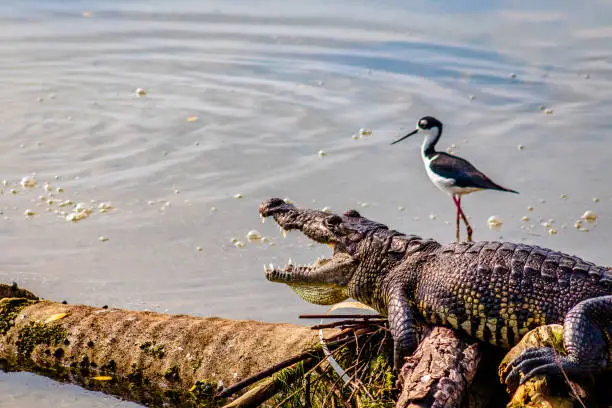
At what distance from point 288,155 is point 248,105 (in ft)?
6.88

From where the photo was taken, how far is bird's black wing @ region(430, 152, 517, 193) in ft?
28.7

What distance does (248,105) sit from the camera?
42.2 ft

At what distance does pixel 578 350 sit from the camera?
445 centimetres

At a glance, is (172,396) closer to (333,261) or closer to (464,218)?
(333,261)

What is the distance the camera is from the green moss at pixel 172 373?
594cm

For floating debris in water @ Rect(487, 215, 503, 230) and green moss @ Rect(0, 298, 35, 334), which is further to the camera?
floating debris in water @ Rect(487, 215, 503, 230)

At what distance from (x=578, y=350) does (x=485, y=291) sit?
2.29 ft

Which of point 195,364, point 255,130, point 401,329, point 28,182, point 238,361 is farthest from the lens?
point 255,130

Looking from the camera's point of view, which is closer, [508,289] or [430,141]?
[508,289]

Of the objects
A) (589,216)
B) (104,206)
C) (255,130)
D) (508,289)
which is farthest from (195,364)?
(255,130)

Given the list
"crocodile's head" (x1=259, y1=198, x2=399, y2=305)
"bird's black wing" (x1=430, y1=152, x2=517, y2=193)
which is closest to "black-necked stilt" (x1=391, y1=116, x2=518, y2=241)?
"bird's black wing" (x1=430, y1=152, x2=517, y2=193)

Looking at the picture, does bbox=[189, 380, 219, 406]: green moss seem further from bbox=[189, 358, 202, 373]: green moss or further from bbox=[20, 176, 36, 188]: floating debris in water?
bbox=[20, 176, 36, 188]: floating debris in water

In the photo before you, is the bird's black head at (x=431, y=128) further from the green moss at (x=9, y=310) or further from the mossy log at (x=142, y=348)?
the green moss at (x=9, y=310)

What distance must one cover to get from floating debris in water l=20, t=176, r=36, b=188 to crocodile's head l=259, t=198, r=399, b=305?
16.4ft
